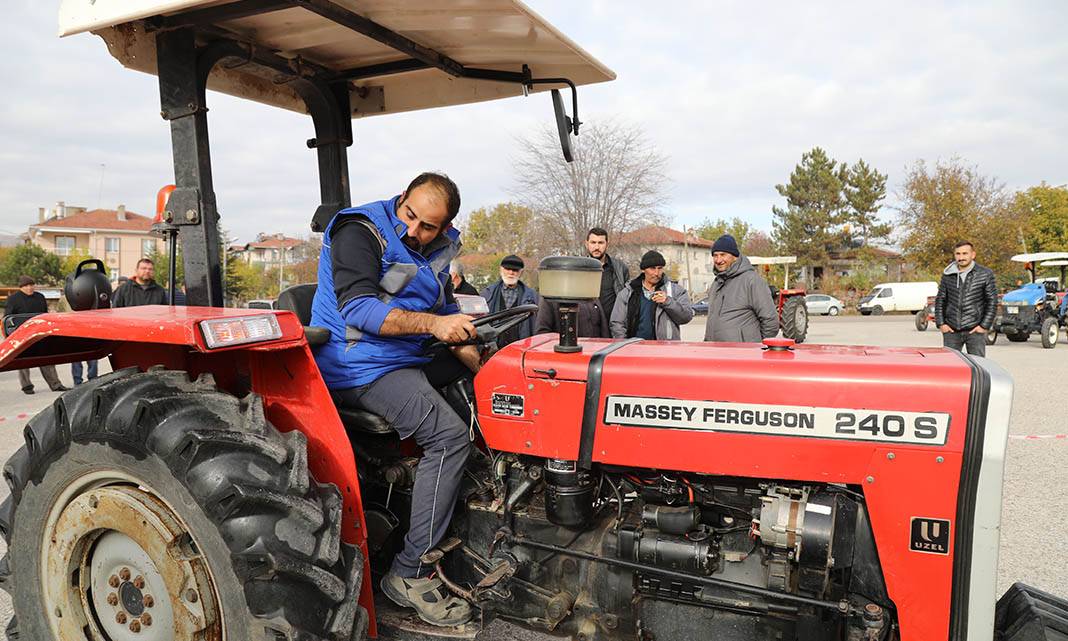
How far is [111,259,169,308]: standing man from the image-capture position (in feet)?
26.0

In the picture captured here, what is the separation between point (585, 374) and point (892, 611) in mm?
1102

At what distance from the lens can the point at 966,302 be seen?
813 cm

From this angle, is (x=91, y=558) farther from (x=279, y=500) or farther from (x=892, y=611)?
(x=892, y=611)

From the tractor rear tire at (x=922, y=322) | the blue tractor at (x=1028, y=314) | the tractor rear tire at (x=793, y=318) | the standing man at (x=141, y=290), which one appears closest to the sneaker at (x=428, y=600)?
the standing man at (x=141, y=290)

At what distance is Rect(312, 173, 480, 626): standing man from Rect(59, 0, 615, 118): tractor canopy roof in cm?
58

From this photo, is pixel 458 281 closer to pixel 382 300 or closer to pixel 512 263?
pixel 512 263

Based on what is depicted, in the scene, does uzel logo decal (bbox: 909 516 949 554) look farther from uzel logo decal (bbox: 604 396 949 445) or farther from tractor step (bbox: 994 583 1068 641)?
tractor step (bbox: 994 583 1068 641)

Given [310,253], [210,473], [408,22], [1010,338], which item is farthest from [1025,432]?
[310,253]

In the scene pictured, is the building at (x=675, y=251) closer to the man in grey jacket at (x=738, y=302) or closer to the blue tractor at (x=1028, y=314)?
the man in grey jacket at (x=738, y=302)

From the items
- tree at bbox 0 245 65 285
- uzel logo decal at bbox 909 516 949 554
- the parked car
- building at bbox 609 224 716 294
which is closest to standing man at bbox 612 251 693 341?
building at bbox 609 224 716 294

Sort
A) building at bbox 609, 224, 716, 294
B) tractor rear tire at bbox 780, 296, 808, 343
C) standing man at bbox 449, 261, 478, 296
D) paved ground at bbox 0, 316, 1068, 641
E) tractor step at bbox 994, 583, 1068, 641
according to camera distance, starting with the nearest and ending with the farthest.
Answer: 1. tractor step at bbox 994, 583, 1068, 641
2. paved ground at bbox 0, 316, 1068, 641
3. standing man at bbox 449, 261, 478, 296
4. tractor rear tire at bbox 780, 296, 808, 343
5. building at bbox 609, 224, 716, 294

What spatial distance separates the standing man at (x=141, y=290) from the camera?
7.92m

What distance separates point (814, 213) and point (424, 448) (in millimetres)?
53763

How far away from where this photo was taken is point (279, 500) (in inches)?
80.8
